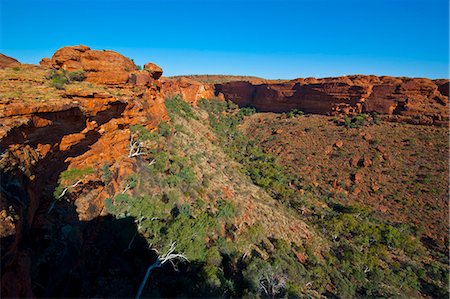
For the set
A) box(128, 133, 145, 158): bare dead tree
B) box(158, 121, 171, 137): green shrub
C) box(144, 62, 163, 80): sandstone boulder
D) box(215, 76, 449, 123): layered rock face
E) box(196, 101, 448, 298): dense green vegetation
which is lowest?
box(196, 101, 448, 298): dense green vegetation

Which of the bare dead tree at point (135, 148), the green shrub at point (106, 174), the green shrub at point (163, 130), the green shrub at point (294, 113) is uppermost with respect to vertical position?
the green shrub at point (294, 113)

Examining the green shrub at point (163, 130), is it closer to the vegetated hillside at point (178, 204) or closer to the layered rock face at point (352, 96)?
the vegetated hillside at point (178, 204)

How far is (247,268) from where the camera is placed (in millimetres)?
13617

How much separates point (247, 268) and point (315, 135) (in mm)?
24404

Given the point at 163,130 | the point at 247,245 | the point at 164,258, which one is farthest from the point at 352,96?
the point at 164,258

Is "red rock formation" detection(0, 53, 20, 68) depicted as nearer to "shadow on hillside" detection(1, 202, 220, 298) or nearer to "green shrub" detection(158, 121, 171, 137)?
"green shrub" detection(158, 121, 171, 137)

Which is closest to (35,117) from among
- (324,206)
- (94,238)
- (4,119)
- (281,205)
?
(4,119)

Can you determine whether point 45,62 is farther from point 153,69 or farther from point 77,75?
point 153,69

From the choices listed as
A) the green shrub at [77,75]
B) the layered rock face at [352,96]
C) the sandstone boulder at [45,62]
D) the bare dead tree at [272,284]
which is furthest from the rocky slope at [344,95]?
the bare dead tree at [272,284]

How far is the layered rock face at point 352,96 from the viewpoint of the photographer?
3194cm

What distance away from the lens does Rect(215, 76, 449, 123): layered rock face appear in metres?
31.9

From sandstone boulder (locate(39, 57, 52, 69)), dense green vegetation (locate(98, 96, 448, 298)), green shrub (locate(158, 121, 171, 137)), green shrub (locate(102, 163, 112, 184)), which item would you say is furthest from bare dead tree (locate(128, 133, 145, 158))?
sandstone boulder (locate(39, 57, 52, 69))

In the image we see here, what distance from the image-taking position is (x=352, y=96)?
36969 mm

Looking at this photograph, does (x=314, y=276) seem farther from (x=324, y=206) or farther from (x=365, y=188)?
(x=365, y=188)
